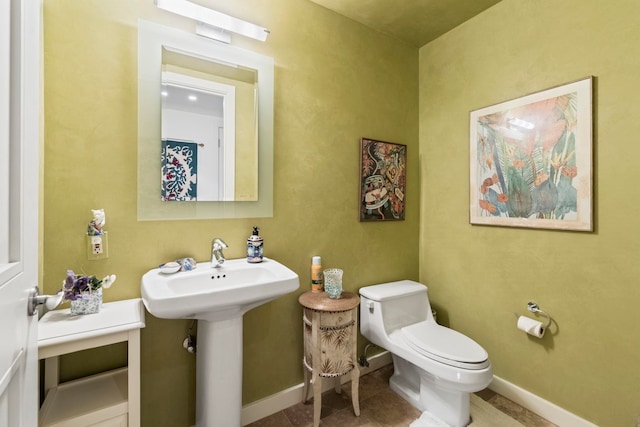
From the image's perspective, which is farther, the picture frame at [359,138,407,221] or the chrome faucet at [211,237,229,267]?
the picture frame at [359,138,407,221]

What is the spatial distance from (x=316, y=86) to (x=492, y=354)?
83.2 inches

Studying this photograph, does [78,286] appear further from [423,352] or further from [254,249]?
[423,352]

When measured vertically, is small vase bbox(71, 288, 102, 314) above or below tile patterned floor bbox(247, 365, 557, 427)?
above

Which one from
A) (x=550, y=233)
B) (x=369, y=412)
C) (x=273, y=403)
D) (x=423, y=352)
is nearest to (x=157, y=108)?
(x=273, y=403)

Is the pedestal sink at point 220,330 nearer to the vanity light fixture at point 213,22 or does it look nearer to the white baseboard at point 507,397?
the white baseboard at point 507,397

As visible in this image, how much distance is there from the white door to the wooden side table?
3.68 feet

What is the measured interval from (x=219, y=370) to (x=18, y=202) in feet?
3.34

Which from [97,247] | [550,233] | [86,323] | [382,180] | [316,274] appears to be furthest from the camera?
[382,180]

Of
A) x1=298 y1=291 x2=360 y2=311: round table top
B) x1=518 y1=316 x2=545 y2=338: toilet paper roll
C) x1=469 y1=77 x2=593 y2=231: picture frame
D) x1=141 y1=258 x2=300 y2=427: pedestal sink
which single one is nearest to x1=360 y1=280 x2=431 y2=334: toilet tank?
x1=298 y1=291 x2=360 y2=311: round table top

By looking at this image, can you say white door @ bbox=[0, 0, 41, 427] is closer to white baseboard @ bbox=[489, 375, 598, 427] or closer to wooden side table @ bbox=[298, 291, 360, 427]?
wooden side table @ bbox=[298, 291, 360, 427]

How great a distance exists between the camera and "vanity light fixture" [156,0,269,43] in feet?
4.51

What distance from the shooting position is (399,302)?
1.97 m

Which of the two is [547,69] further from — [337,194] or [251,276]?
[251,276]

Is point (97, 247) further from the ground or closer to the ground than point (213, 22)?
closer to the ground
